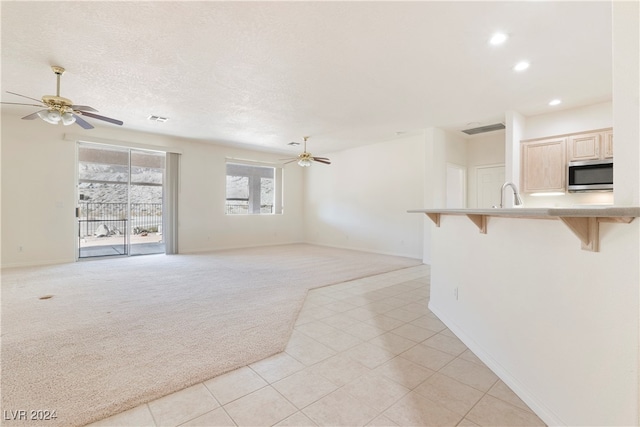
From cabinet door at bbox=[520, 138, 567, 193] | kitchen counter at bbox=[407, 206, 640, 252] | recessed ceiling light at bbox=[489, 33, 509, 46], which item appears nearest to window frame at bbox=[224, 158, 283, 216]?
cabinet door at bbox=[520, 138, 567, 193]

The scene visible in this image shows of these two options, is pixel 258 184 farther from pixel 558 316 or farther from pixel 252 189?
pixel 558 316

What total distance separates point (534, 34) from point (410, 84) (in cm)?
141

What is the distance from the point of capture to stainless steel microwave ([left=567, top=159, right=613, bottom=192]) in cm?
416

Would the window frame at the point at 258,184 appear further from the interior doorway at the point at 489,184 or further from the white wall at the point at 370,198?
the interior doorway at the point at 489,184

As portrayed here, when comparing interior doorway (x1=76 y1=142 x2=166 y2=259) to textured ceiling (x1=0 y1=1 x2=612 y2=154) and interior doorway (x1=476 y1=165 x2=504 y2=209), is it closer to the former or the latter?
textured ceiling (x1=0 y1=1 x2=612 y2=154)

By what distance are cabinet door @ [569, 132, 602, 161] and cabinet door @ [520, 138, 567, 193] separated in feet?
0.32

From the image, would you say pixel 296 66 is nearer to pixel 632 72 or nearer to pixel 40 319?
pixel 632 72

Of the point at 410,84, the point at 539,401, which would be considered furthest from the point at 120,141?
the point at 539,401

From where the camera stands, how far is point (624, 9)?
1245 mm

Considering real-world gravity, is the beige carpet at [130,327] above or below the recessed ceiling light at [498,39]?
below

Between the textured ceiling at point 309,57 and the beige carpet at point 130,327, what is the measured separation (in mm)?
2809

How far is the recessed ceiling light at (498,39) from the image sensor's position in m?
2.74

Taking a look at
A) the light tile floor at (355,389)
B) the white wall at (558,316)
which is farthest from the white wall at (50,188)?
the white wall at (558,316)

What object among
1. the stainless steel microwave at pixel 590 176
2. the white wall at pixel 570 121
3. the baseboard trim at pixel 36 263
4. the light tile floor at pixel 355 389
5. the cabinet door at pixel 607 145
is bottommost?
the light tile floor at pixel 355 389
